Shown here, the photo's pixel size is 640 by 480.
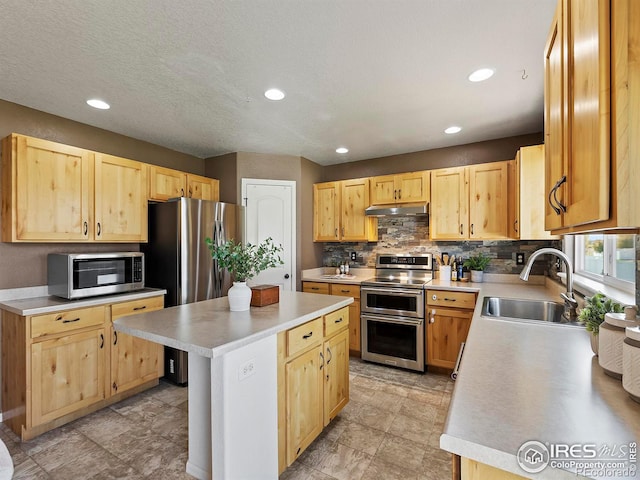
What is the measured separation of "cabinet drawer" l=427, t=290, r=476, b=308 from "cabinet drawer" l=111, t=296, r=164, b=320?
2707mm

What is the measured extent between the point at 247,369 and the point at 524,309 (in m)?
2.11

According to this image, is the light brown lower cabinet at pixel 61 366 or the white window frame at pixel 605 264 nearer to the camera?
the white window frame at pixel 605 264

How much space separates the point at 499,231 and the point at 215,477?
125 inches

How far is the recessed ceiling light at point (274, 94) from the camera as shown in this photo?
7.64 feet

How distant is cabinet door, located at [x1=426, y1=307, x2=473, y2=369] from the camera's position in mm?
3072

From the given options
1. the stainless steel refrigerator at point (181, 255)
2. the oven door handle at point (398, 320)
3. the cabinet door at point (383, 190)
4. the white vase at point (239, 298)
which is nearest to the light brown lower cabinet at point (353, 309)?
the oven door handle at point (398, 320)

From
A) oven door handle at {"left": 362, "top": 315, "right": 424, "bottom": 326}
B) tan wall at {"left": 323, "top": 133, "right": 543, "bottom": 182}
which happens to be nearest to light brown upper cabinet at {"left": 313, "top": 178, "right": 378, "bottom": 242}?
tan wall at {"left": 323, "top": 133, "right": 543, "bottom": 182}

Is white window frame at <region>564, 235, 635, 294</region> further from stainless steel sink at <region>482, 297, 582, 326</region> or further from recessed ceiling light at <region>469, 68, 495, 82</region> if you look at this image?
recessed ceiling light at <region>469, 68, 495, 82</region>

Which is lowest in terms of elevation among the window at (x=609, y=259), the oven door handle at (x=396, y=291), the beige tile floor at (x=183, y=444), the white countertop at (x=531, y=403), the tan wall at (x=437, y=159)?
the beige tile floor at (x=183, y=444)

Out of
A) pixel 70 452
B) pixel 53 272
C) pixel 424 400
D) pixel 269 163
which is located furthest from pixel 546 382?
pixel 269 163

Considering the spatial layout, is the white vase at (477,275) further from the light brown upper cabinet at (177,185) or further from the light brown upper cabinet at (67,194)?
the light brown upper cabinet at (67,194)

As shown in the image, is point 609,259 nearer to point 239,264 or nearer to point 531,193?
point 531,193

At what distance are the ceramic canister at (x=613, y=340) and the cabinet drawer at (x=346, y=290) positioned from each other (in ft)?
8.70

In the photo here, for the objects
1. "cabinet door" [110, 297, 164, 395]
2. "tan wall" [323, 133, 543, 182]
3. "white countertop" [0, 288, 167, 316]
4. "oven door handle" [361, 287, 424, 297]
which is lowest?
"cabinet door" [110, 297, 164, 395]
